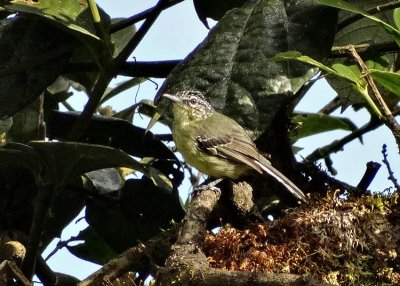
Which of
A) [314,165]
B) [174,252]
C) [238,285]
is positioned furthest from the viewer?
[314,165]

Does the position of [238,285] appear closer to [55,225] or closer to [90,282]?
[90,282]

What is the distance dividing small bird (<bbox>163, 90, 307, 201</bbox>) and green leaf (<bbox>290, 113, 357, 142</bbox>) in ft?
0.92

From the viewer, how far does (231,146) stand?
464 centimetres

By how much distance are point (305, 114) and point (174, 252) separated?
1.67m

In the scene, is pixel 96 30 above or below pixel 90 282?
above

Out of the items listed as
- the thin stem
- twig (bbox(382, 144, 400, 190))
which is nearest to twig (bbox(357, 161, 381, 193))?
twig (bbox(382, 144, 400, 190))

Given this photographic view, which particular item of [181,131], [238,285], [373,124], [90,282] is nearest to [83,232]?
[181,131]

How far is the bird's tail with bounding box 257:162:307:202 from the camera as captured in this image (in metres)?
3.97

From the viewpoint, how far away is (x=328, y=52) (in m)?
4.02

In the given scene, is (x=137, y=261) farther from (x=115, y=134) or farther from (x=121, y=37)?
(x=121, y=37)

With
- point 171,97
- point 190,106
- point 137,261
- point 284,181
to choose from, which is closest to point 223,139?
point 190,106

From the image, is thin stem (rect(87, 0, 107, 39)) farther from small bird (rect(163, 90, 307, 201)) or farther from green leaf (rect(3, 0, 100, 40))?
small bird (rect(163, 90, 307, 201))

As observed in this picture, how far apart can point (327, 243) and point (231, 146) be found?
1166 mm

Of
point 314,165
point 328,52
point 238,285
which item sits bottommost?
point 238,285
